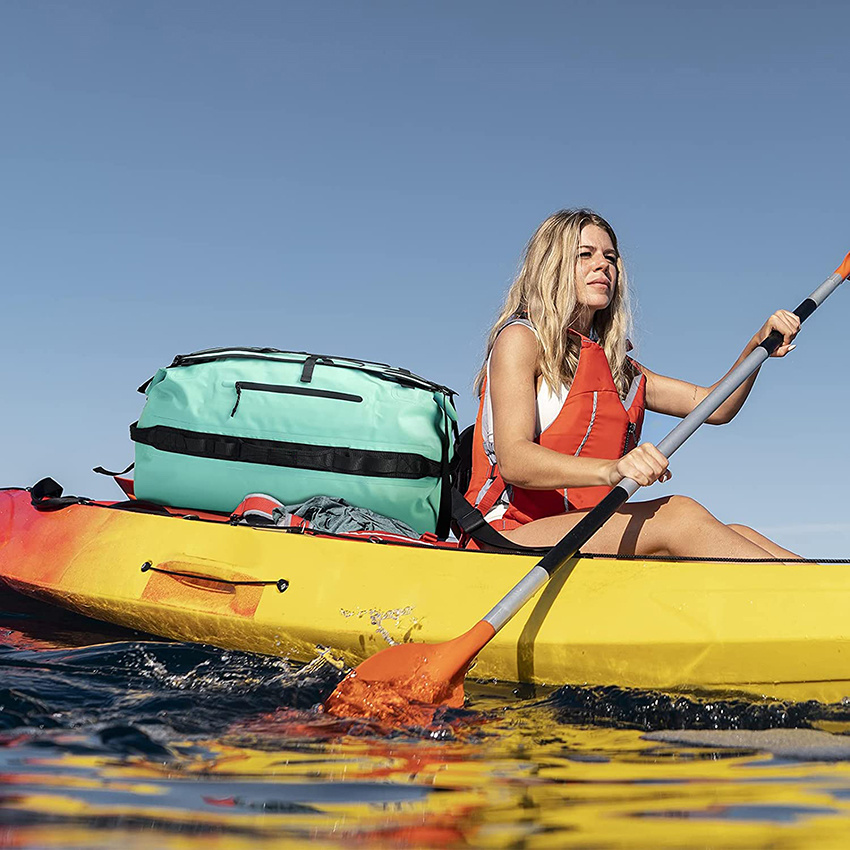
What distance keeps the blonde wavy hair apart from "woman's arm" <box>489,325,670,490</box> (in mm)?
82

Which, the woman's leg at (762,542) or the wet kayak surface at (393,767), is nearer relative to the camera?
the wet kayak surface at (393,767)

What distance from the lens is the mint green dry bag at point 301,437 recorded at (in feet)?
13.4

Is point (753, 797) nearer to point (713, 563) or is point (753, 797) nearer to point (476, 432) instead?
point (713, 563)

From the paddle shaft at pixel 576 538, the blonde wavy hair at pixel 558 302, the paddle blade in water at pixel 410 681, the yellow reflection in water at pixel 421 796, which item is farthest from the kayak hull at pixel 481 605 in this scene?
the blonde wavy hair at pixel 558 302

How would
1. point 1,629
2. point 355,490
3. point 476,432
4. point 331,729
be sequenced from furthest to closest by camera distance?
point 1,629 → point 355,490 → point 476,432 → point 331,729

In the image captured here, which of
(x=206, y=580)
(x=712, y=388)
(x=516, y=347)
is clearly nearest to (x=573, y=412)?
(x=516, y=347)

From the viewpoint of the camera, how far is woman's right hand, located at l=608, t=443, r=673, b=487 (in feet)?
9.28

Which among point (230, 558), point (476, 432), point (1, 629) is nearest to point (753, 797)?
point (476, 432)

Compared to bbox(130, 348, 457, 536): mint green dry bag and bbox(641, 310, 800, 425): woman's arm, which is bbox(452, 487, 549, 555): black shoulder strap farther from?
bbox(641, 310, 800, 425): woman's arm

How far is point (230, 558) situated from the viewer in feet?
12.0

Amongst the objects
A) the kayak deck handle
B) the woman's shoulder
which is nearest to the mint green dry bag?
the kayak deck handle

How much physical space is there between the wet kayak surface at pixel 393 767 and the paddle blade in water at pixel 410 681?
0.07 m

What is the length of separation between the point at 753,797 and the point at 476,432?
203cm

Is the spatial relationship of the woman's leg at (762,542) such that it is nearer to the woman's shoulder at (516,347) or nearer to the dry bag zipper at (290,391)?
the woman's shoulder at (516,347)
